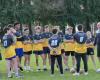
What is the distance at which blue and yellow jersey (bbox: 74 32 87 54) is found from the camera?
16906 mm

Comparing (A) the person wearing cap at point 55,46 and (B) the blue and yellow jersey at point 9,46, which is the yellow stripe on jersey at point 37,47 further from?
(B) the blue and yellow jersey at point 9,46

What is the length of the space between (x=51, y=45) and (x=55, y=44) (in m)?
0.17

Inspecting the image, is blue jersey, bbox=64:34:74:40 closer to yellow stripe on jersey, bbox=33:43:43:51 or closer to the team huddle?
the team huddle

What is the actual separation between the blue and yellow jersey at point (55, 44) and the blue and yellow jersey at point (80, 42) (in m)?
0.74

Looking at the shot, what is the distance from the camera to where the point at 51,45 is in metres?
16.9

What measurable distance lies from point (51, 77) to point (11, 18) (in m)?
33.0

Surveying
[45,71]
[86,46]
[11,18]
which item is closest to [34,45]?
[45,71]

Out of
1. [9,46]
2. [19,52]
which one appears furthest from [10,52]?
[19,52]

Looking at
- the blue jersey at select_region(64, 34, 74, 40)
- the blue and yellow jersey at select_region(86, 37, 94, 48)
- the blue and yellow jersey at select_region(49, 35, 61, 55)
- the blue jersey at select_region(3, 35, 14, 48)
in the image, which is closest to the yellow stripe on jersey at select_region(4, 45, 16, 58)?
the blue jersey at select_region(3, 35, 14, 48)

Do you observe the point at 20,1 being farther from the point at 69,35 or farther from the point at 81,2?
the point at 69,35

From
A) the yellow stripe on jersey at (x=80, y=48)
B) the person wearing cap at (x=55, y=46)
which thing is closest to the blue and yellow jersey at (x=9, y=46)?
the person wearing cap at (x=55, y=46)

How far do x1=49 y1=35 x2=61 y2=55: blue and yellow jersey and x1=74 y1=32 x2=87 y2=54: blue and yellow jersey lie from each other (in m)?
0.74

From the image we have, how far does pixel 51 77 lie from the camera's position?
658 inches

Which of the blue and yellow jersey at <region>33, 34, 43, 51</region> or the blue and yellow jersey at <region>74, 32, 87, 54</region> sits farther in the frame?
the blue and yellow jersey at <region>33, 34, 43, 51</region>
